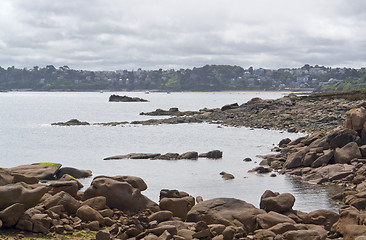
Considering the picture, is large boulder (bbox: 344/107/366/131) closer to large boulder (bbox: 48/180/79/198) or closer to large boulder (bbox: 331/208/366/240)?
large boulder (bbox: 331/208/366/240)

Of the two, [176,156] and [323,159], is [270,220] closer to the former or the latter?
[323,159]

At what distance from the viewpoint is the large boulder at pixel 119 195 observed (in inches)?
841

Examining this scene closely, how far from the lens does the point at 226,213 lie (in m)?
19.3

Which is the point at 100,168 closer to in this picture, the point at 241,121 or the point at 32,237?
the point at 32,237

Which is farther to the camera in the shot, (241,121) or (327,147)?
(241,121)

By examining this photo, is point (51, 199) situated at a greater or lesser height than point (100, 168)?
greater

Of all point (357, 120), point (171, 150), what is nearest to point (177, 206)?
point (357, 120)

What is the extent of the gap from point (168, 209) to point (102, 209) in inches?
106

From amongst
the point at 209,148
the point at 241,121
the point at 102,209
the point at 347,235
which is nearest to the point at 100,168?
the point at 209,148

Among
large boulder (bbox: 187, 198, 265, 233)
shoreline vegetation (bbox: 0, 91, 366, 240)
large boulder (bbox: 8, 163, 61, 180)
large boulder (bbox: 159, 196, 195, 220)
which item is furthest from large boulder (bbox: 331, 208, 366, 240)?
large boulder (bbox: 8, 163, 61, 180)

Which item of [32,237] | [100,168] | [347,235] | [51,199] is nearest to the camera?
[32,237]

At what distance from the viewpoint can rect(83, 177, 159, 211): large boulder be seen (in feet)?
70.1

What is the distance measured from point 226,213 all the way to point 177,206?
2.60 m

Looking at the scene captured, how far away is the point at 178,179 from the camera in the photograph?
37.1m
